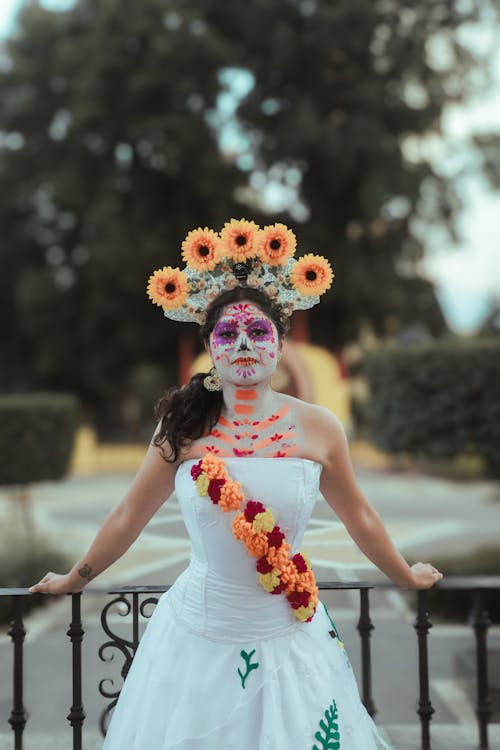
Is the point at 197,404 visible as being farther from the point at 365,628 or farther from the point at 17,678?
the point at 17,678

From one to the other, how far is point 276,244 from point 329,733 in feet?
4.71

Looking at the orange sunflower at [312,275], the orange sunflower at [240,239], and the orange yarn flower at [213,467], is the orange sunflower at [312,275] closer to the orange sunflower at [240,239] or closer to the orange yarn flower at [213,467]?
the orange sunflower at [240,239]

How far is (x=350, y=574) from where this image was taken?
2785 mm

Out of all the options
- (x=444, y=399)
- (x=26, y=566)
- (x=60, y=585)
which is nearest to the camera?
(x=60, y=585)

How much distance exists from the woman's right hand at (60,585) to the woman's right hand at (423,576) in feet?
3.58

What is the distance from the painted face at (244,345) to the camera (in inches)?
87.4

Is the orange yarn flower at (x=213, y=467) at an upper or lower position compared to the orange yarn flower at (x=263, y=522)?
upper

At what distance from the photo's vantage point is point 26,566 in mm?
7918

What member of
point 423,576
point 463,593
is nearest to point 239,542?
point 423,576

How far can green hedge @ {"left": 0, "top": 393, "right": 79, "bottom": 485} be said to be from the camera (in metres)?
8.16

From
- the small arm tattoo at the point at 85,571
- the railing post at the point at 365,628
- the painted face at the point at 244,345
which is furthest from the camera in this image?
the railing post at the point at 365,628

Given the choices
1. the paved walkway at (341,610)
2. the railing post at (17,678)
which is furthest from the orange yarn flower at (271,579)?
the railing post at (17,678)

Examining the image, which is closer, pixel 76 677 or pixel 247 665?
pixel 247 665

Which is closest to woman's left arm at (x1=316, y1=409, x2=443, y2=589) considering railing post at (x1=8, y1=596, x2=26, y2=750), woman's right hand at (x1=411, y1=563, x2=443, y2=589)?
woman's right hand at (x1=411, y1=563, x2=443, y2=589)
